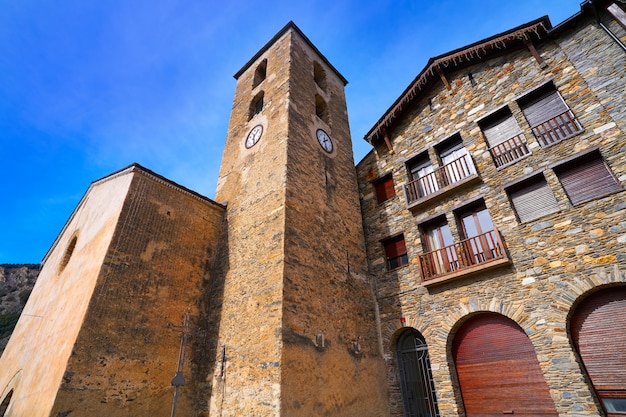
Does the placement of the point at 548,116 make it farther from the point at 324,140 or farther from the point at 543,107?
the point at 324,140

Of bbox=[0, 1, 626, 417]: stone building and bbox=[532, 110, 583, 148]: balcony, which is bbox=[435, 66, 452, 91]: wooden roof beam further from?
bbox=[532, 110, 583, 148]: balcony

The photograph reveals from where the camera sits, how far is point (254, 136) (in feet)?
35.5

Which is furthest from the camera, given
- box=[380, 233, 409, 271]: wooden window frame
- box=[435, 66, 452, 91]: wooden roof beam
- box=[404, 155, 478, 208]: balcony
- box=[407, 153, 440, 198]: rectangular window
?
box=[435, 66, 452, 91]: wooden roof beam

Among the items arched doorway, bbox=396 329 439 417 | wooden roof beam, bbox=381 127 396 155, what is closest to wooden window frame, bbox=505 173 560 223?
arched doorway, bbox=396 329 439 417

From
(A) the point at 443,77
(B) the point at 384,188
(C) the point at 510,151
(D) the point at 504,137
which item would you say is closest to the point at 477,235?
(C) the point at 510,151

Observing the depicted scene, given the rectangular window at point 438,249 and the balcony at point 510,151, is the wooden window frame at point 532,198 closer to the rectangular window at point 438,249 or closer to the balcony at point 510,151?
the balcony at point 510,151

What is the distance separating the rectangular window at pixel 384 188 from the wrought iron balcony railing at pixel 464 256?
275cm

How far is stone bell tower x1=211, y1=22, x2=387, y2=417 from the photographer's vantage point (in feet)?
20.9

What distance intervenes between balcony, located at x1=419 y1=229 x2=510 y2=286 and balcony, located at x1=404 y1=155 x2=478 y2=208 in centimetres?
154

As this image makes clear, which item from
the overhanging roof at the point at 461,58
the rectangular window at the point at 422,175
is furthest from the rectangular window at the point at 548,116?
the rectangular window at the point at 422,175

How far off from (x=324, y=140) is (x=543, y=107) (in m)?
6.23

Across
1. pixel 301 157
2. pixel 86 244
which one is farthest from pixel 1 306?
pixel 301 157

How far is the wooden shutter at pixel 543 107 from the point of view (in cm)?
791

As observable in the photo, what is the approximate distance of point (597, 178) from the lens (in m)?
6.70
